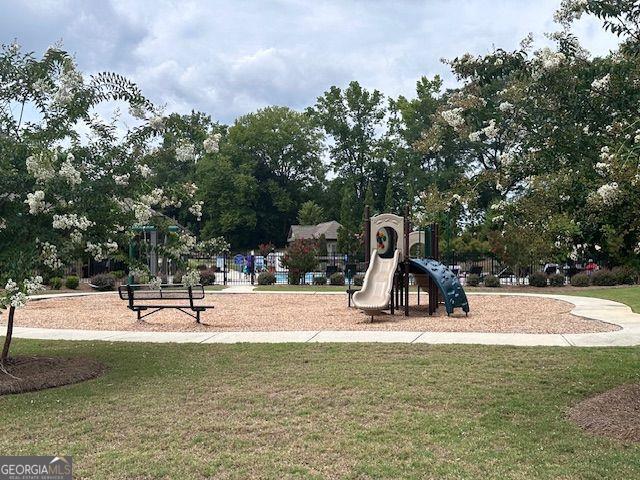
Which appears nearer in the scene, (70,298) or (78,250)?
(78,250)

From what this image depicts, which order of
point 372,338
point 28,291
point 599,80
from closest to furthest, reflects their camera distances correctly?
point 599,80
point 28,291
point 372,338

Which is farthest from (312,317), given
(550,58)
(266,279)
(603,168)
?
(266,279)

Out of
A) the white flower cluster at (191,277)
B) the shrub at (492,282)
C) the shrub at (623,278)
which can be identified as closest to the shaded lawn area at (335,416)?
the white flower cluster at (191,277)

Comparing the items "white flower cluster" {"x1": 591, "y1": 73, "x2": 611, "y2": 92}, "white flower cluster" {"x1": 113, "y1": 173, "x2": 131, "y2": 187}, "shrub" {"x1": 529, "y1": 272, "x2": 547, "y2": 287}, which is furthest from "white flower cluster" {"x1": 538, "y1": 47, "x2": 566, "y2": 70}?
"shrub" {"x1": 529, "y1": 272, "x2": 547, "y2": 287}

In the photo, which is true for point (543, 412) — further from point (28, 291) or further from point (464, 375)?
point (28, 291)

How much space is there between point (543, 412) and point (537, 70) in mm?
3325

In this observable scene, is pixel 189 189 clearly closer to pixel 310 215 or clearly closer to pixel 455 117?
pixel 455 117

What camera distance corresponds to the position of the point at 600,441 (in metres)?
5.19

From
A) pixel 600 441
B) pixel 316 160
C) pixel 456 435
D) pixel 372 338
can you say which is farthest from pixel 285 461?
pixel 316 160

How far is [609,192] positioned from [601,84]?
4.39 feet

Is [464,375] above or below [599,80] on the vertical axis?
below

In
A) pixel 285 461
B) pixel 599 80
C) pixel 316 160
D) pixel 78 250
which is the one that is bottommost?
pixel 285 461

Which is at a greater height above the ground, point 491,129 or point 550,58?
point 550,58

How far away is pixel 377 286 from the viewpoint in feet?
49.1
